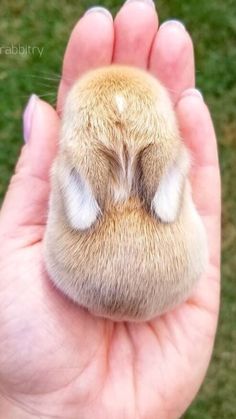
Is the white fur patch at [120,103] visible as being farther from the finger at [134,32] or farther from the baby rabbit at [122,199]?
the finger at [134,32]

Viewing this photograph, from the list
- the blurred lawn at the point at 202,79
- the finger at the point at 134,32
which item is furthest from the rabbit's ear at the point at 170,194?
the blurred lawn at the point at 202,79

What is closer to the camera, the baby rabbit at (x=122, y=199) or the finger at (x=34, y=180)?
the baby rabbit at (x=122, y=199)

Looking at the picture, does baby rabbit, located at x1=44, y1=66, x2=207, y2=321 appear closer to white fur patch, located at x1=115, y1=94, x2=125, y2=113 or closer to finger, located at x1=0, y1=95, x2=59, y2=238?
white fur patch, located at x1=115, y1=94, x2=125, y2=113

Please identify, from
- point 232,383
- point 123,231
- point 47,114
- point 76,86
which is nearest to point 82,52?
point 47,114

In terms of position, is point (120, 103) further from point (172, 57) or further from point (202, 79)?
point (202, 79)

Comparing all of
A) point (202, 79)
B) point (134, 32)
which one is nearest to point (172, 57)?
point (134, 32)

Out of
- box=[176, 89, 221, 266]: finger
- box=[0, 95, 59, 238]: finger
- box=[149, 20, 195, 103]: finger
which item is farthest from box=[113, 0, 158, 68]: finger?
box=[0, 95, 59, 238]: finger
